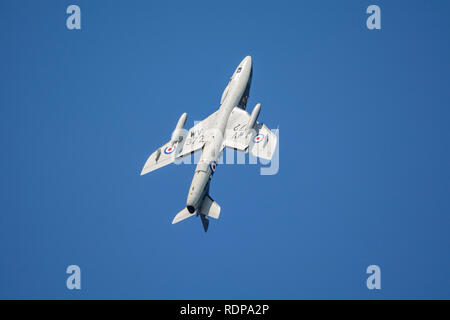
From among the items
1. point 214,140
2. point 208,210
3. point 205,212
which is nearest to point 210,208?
point 208,210

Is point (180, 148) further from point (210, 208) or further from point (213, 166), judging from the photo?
point (210, 208)

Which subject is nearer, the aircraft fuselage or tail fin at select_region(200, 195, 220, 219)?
the aircraft fuselage

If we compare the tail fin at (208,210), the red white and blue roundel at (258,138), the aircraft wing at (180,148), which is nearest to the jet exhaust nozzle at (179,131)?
the aircraft wing at (180,148)

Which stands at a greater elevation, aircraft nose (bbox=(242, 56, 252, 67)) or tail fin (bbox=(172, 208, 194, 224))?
aircraft nose (bbox=(242, 56, 252, 67))

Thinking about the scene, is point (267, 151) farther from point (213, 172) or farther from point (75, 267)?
point (75, 267)

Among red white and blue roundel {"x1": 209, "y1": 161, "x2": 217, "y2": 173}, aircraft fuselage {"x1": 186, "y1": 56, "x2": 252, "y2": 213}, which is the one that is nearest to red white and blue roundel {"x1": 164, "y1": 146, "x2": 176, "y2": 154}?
aircraft fuselage {"x1": 186, "y1": 56, "x2": 252, "y2": 213}

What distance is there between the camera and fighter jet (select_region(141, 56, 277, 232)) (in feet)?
216

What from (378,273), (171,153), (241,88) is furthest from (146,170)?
(378,273)

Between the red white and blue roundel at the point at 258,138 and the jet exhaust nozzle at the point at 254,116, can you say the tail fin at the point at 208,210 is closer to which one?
the red white and blue roundel at the point at 258,138

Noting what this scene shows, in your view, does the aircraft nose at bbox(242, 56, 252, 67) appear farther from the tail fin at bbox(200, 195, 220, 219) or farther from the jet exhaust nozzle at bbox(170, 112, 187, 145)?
the tail fin at bbox(200, 195, 220, 219)

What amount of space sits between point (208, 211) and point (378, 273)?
15424 mm

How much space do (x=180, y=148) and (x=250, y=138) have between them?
244 inches

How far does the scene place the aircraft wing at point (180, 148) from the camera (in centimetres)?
6985

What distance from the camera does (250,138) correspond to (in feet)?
228
